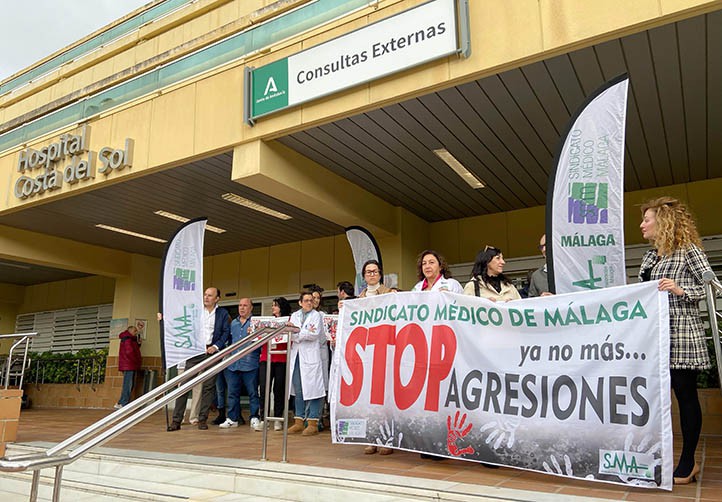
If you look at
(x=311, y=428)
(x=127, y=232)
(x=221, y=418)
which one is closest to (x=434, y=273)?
(x=311, y=428)

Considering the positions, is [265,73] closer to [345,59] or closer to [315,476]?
[345,59]

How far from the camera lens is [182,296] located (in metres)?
6.38

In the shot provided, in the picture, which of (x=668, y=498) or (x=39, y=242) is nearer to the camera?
(x=668, y=498)

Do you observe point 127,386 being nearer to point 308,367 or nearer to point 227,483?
point 308,367

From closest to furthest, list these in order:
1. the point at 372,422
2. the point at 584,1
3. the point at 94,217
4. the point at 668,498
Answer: the point at 668,498 < the point at 372,422 < the point at 584,1 < the point at 94,217

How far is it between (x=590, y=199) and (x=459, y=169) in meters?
3.53

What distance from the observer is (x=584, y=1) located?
15.5 feet

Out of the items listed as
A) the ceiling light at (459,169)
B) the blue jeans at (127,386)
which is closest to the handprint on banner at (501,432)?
the ceiling light at (459,169)

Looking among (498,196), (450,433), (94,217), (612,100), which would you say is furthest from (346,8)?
(94,217)

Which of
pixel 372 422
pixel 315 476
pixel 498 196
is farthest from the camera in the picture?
pixel 498 196

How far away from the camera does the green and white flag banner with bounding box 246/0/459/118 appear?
17.6 feet

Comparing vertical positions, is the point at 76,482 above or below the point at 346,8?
below

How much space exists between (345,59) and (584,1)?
241 cm

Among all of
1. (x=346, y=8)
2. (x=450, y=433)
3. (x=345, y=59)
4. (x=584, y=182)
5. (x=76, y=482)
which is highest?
(x=346, y=8)
